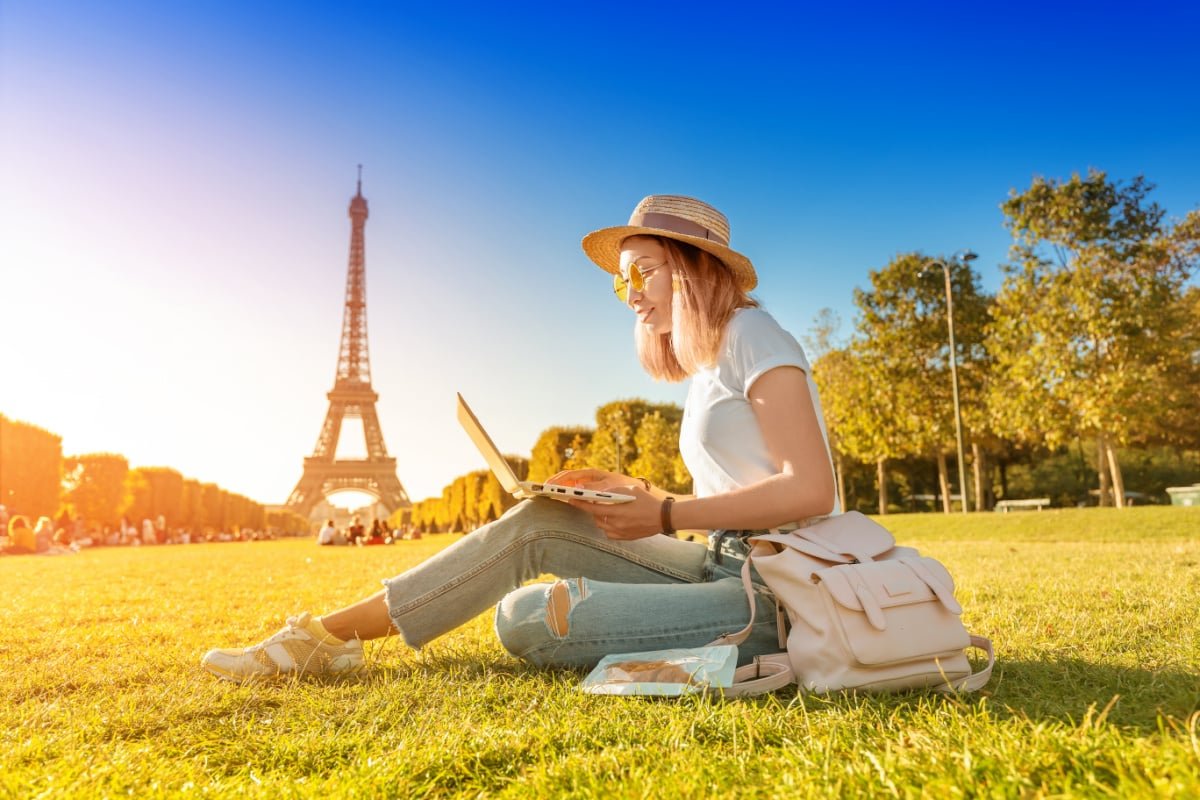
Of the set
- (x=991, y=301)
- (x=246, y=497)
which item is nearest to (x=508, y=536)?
(x=991, y=301)

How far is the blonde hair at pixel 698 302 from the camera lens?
2812 millimetres

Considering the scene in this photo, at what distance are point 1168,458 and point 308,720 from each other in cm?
4587

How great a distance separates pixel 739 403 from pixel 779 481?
304 millimetres

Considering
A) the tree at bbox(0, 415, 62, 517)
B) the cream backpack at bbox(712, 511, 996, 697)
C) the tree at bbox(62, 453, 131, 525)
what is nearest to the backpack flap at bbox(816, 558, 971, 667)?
the cream backpack at bbox(712, 511, 996, 697)

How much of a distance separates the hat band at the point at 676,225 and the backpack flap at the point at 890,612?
3.99 feet

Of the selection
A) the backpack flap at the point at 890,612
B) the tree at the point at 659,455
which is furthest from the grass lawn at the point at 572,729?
the tree at the point at 659,455

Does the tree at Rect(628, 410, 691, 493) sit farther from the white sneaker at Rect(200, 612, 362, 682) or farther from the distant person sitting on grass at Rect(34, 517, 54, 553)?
the white sneaker at Rect(200, 612, 362, 682)

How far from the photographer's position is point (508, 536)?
9.38 ft

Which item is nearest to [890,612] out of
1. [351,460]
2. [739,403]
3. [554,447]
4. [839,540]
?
[839,540]

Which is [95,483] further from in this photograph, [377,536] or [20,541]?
[20,541]

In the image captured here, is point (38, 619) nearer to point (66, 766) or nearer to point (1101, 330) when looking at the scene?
point (66, 766)

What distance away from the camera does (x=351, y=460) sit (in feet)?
195

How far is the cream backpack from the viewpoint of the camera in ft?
7.43

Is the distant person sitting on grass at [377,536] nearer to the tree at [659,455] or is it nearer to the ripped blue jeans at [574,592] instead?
the tree at [659,455]
